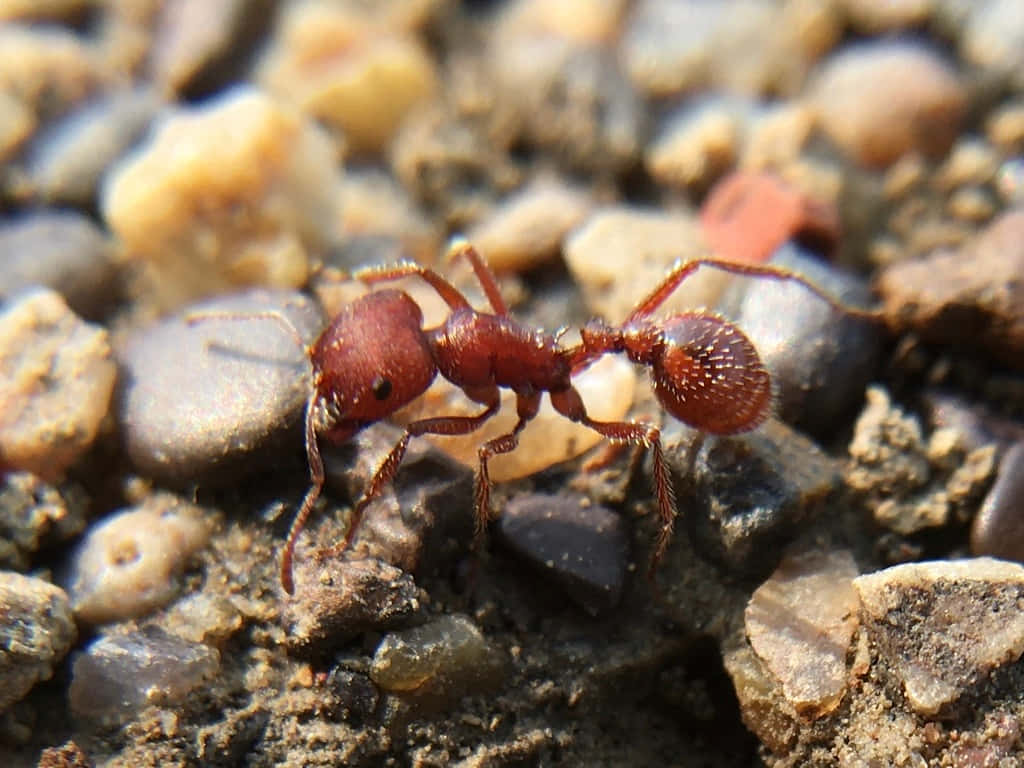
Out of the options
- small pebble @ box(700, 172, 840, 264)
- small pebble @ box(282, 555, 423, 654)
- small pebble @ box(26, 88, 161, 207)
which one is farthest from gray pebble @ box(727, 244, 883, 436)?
small pebble @ box(26, 88, 161, 207)

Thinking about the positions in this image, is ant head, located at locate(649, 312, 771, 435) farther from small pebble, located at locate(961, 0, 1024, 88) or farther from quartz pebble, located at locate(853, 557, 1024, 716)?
small pebble, located at locate(961, 0, 1024, 88)

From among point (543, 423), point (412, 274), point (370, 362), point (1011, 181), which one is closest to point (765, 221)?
point (1011, 181)

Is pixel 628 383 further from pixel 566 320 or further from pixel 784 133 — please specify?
pixel 784 133

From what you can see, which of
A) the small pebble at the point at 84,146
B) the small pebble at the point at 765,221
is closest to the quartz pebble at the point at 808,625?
the small pebble at the point at 765,221

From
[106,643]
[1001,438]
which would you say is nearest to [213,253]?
[106,643]

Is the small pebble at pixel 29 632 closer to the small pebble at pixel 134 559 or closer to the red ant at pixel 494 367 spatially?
the small pebble at pixel 134 559

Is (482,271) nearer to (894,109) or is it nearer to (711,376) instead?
(711,376)
